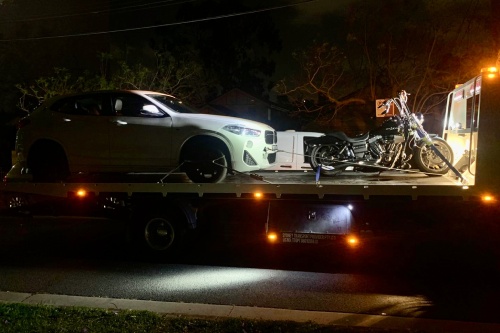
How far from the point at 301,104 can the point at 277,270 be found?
47.8 ft

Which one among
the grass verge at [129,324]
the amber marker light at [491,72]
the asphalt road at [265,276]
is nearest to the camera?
the grass verge at [129,324]

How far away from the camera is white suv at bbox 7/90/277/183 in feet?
25.6

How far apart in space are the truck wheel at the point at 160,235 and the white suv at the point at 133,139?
92cm

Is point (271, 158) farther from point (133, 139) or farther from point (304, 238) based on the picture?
point (133, 139)

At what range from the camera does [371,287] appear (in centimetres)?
688

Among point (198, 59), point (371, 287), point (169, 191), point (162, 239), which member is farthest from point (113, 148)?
point (198, 59)

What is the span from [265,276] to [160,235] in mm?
2062

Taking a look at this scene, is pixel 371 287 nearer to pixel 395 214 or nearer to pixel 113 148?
pixel 395 214

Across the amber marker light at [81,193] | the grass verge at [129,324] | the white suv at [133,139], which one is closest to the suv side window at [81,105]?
the white suv at [133,139]

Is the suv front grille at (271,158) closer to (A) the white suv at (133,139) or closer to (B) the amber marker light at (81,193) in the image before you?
(A) the white suv at (133,139)

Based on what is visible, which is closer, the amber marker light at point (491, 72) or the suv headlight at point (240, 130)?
the amber marker light at point (491, 72)

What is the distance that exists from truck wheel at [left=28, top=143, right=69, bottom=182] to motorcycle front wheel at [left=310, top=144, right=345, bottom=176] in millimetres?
A: 4429

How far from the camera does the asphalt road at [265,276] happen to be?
20.6 feet

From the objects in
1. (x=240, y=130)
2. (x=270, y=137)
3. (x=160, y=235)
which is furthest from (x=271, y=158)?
(x=160, y=235)
